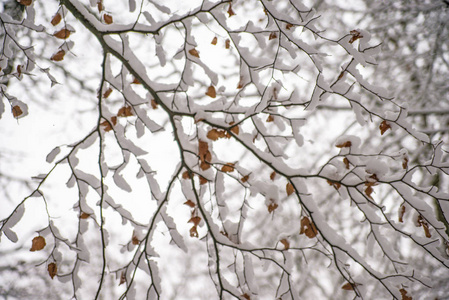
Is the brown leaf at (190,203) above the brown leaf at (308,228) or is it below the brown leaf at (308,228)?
below

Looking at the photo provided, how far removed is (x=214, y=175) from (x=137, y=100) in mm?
631

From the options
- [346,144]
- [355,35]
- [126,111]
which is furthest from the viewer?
[126,111]

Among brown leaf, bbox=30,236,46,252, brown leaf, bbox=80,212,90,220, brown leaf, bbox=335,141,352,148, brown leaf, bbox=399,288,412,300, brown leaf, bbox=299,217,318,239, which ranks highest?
brown leaf, bbox=335,141,352,148

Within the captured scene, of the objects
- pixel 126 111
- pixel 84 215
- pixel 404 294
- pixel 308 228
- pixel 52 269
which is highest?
pixel 126 111

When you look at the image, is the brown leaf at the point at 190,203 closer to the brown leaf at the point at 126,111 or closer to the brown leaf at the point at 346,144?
the brown leaf at the point at 126,111

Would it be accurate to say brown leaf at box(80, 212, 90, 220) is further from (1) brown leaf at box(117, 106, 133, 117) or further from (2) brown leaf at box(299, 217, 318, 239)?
(2) brown leaf at box(299, 217, 318, 239)

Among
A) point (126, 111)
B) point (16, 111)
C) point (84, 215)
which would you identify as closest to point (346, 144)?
point (126, 111)

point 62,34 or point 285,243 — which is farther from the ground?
point 62,34

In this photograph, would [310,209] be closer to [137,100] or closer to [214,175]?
[214,175]

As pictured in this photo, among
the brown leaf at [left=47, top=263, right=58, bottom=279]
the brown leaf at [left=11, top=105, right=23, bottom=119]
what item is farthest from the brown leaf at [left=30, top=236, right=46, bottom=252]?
the brown leaf at [left=11, top=105, right=23, bottom=119]

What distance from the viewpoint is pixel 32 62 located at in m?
2.05

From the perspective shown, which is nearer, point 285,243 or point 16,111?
point 285,243

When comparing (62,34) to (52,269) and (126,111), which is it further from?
(52,269)

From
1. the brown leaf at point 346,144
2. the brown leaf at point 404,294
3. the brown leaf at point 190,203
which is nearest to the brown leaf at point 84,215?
the brown leaf at point 190,203
